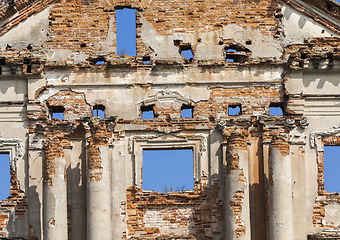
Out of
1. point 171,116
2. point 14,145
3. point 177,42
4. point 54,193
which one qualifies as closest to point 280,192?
point 171,116

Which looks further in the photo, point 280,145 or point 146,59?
point 146,59

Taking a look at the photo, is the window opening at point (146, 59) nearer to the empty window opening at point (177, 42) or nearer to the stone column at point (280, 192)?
the empty window opening at point (177, 42)

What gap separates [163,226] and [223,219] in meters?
1.07

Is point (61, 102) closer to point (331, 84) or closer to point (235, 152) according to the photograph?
point (235, 152)

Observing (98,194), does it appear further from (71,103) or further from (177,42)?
(177,42)

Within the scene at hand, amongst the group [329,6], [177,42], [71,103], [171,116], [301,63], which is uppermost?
[329,6]

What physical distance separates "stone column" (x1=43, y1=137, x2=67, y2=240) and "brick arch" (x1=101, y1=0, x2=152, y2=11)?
286 cm

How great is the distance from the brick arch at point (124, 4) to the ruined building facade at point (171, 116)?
4cm

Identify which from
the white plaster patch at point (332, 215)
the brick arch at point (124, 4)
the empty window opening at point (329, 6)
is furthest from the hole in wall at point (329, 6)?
the white plaster patch at point (332, 215)

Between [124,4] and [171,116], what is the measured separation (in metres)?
2.37

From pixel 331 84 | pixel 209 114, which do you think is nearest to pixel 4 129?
pixel 209 114

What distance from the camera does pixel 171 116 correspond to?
14.7 meters

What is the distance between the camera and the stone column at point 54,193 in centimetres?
1365

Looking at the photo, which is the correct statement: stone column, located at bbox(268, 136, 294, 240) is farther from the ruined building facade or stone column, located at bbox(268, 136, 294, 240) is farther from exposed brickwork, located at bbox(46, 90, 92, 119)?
exposed brickwork, located at bbox(46, 90, 92, 119)
